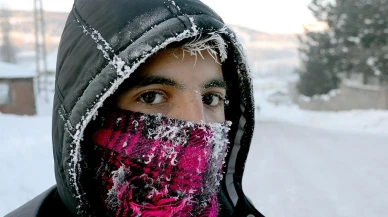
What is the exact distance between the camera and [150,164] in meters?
1.29

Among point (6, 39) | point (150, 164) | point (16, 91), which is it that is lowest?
point (6, 39)

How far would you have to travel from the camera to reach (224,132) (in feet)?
5.01

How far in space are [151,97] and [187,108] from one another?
14cm

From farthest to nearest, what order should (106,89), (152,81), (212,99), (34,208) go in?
(212,99)
(34,208)
(152,81)
(106,89)

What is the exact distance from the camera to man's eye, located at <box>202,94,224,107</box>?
1.55 m

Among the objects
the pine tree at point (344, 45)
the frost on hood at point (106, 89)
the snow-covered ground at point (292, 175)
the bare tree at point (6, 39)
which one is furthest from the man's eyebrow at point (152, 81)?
the bare tree at point (6, 39)

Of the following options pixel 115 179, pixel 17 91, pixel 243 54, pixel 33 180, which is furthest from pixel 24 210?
pixel 17 91

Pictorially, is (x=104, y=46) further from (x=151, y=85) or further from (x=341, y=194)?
(x=341, y=194)

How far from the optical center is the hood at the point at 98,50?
4.04 ft

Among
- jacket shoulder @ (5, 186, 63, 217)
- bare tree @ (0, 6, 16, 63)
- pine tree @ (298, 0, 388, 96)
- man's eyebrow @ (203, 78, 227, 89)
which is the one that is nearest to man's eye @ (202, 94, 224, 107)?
man's eyebrow @ (203, 78, 227, 89)

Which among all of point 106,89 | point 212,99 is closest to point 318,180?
point 212,99

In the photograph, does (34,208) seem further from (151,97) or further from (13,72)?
(13,72)

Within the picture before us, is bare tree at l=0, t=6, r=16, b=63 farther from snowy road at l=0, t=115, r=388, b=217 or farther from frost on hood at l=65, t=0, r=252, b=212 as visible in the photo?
frost on hood at l=65, t=0, r=252, b=212

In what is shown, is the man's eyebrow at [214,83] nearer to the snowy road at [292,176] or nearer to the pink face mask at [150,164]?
the pink face mask at [150,164]
